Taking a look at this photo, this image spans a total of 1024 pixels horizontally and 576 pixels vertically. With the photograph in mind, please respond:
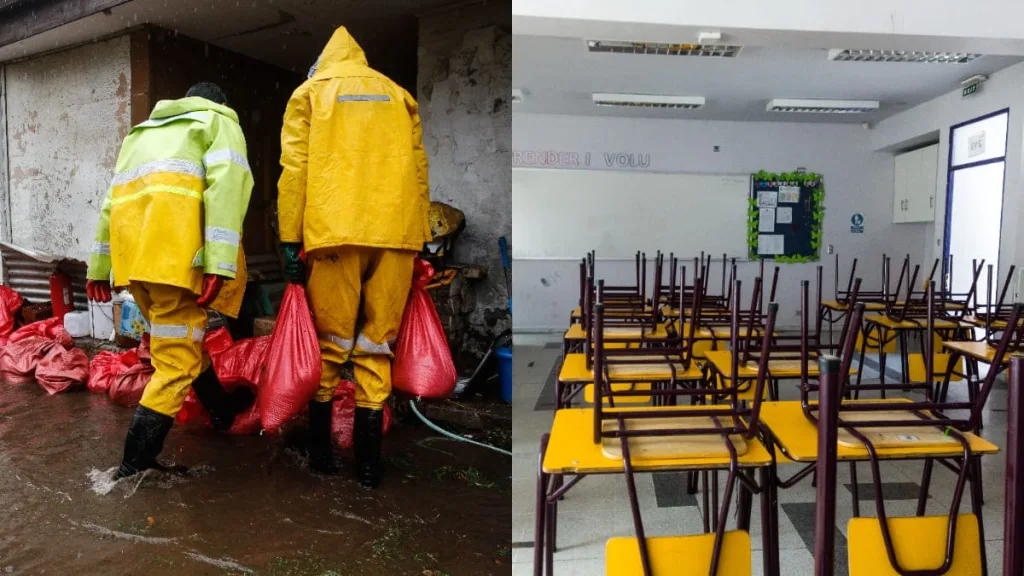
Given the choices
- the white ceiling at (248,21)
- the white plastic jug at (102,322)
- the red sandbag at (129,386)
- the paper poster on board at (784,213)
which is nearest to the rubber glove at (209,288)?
the red sandbag at (129,386)

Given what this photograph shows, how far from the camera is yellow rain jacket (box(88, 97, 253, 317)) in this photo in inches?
77.9

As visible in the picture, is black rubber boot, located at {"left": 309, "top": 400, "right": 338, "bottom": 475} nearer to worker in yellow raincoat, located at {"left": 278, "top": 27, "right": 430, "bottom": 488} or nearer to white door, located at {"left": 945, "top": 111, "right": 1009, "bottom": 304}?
worker in yellow raincoat, located at {"left": 278, "top": 27, "right": 430, "bottom": 488}

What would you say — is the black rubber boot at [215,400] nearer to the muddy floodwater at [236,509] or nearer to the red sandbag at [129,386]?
the muddy floodwater at [236,509]

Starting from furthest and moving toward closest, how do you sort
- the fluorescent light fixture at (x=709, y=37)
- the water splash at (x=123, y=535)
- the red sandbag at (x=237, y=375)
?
the fluorescent light fixture at (x=709, y=37) < the red sandbag at (x=237, y=375) < the water splash at (x=123, y=535)

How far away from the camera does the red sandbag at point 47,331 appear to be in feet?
10.4

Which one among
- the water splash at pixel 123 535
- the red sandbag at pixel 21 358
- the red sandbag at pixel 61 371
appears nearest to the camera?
the water splash at pixel 123 535

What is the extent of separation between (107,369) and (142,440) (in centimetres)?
111

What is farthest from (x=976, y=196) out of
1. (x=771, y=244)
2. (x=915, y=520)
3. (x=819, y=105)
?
(x=915, y=520)

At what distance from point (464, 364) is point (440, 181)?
3.65ft

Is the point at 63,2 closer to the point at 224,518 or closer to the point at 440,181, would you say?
the point at 440,181

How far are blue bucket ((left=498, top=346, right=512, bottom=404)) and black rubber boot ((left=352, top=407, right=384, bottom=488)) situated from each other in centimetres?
100

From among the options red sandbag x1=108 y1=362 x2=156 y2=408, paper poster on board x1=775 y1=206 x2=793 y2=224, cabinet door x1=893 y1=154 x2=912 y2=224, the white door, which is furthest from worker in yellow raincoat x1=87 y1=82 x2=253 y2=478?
cabinet door x1=893 y1=154 x2=912 y2=224

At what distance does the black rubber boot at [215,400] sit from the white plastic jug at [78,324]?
1.32m

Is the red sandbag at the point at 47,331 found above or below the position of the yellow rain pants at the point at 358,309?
below
